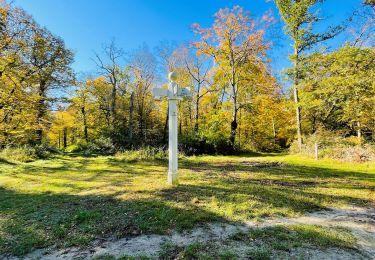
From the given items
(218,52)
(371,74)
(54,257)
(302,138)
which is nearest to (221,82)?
(218,52)

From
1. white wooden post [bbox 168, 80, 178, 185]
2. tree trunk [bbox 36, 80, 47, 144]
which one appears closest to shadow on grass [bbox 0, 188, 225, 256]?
white wooden post [bbox 168, 80, 178, 185]

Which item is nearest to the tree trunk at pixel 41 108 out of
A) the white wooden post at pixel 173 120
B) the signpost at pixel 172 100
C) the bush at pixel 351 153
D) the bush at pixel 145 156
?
the bush at pixel 145 156

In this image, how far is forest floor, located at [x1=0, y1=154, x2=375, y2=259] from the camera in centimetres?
262

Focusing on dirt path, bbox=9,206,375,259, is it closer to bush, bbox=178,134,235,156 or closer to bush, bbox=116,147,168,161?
bush, bbox=116,147,168,161

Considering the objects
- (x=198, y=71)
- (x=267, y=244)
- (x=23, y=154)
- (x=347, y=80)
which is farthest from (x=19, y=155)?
(x=347, y=80)

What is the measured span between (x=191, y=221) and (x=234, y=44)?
15.0 meters

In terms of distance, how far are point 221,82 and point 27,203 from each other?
16.7 meters

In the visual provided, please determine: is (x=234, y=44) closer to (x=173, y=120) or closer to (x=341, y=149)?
(x=341, y=149)

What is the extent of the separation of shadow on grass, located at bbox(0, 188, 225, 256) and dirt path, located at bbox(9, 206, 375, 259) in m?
0.17

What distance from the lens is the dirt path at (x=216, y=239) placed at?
254 centimetres

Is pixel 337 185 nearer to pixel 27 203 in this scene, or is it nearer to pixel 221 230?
pixel 221 230

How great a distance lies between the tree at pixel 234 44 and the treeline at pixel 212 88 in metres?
0.07

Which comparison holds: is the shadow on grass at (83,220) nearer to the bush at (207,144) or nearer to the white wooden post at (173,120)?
the white wooden post at (173,120)

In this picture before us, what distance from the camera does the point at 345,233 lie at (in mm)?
3023
